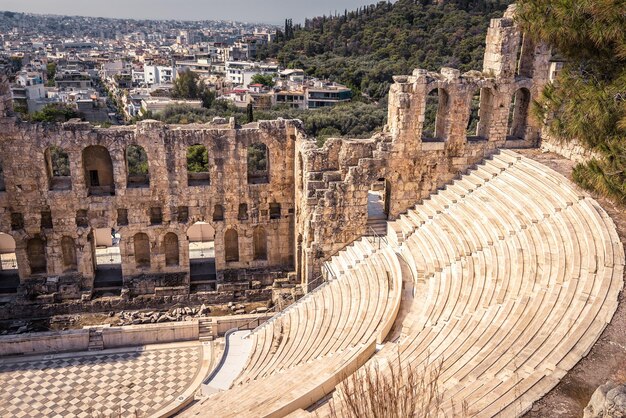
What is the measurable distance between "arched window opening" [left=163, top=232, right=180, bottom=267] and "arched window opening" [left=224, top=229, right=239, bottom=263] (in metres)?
2.00

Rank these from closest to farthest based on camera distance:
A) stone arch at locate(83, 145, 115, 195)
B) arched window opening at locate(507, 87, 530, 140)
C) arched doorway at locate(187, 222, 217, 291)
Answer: arched window opening at locate(507, 87, 530, 140) → stone arch at locate(83, 145, 115, 195) → arched doorway at locate(187, 222, 217, 291)

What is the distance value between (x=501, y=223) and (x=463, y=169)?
5043 mm

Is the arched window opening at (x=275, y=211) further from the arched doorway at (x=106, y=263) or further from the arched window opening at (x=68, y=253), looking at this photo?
the arched window opening at (x=68, y=253)

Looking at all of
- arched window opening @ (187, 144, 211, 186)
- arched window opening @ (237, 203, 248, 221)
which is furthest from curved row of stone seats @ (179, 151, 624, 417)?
arched window opening @ (187, 144, 211, 186)

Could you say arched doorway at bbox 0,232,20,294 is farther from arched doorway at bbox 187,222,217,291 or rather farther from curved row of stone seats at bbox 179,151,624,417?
curved row of stone seats at bbox 179,151,624,417

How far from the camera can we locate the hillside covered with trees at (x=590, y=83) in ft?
33.4

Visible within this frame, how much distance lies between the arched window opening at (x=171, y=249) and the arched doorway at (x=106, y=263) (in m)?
1.97

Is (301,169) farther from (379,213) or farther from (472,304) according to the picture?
(472,304)

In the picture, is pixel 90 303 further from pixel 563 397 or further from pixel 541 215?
pixel 563 397

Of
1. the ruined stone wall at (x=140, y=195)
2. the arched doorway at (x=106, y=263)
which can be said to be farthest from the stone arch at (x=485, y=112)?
the arched doorway at (x=106, y=263)

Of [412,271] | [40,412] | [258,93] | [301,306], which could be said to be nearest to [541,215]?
[412,271]

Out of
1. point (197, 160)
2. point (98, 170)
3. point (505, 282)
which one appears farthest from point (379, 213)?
point (197, 160)

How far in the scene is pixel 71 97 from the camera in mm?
66312

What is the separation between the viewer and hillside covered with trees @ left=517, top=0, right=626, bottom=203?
10.2m
